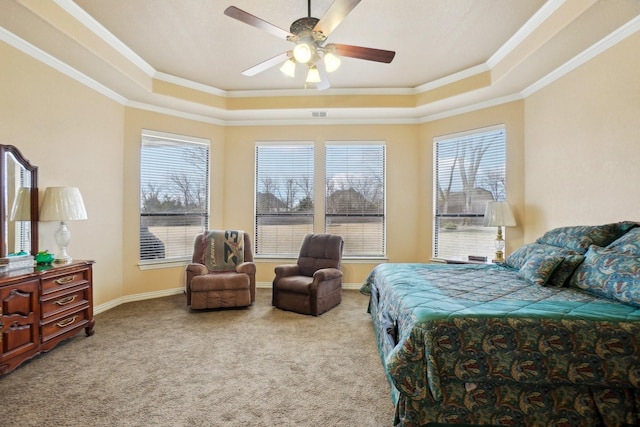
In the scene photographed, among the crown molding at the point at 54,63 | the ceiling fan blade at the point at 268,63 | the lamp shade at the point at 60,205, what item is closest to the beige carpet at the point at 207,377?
the lamp shade at the point at 60,205

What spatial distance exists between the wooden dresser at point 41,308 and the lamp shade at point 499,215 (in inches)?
188

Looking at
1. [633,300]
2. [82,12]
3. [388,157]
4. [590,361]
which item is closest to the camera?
[590,361]

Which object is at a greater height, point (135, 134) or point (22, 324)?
point (135, 134)

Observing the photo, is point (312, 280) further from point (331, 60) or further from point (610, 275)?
point (610, 275)

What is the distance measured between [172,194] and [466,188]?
183 inches

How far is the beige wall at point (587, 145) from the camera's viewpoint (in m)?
2.66

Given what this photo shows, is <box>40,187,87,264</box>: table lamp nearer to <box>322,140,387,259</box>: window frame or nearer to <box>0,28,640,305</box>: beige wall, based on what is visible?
<box>0,28,640,305</box>: beige wall

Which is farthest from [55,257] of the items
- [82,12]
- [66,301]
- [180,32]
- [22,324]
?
[180,32]

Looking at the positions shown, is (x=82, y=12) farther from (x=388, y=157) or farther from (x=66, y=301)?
(x=388, y=157)

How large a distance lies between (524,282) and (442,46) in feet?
8.96

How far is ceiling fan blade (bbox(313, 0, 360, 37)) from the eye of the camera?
1.94 m

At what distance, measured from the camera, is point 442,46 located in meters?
3.50

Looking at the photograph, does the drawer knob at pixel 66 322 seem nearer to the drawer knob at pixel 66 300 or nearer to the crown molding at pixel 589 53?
the drawer knob at pixel 66 300

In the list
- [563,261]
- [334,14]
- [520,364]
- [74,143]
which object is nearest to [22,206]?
[74,143]
